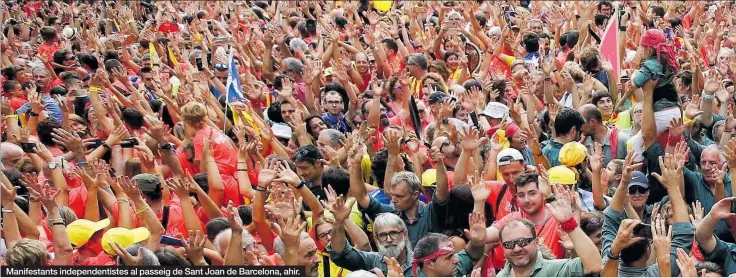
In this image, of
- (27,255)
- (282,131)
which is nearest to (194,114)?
(282,131)

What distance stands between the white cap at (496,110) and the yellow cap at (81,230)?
137 inches

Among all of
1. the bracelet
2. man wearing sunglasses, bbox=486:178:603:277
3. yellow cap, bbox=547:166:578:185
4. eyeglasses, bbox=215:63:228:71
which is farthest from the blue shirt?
man wearing sunglasses, bbox=486:178:603:277

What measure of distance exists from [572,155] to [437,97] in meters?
2.00

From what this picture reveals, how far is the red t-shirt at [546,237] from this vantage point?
662cm

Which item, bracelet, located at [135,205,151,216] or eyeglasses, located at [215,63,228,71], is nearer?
bracelet, located at [135,205,151,216]

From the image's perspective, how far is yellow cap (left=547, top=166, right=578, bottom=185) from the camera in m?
7.37

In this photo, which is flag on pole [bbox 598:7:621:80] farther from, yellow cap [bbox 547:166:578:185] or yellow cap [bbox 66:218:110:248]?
yellow cap [bbox 66:218:110:248]

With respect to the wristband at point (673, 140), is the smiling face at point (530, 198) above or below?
above

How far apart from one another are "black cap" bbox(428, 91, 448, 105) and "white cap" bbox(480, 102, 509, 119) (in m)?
0.34

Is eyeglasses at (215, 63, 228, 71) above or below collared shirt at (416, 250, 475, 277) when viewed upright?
below

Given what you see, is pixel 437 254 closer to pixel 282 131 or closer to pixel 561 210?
pixel 561 210

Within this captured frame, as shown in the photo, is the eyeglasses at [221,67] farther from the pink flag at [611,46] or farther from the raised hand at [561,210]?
the raised hand at [561,210]

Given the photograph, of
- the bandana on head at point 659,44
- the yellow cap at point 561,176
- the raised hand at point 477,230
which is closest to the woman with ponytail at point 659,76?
the bandana on head at point 659,44

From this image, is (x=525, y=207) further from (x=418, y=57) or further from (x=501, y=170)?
(x=418, y=57)
